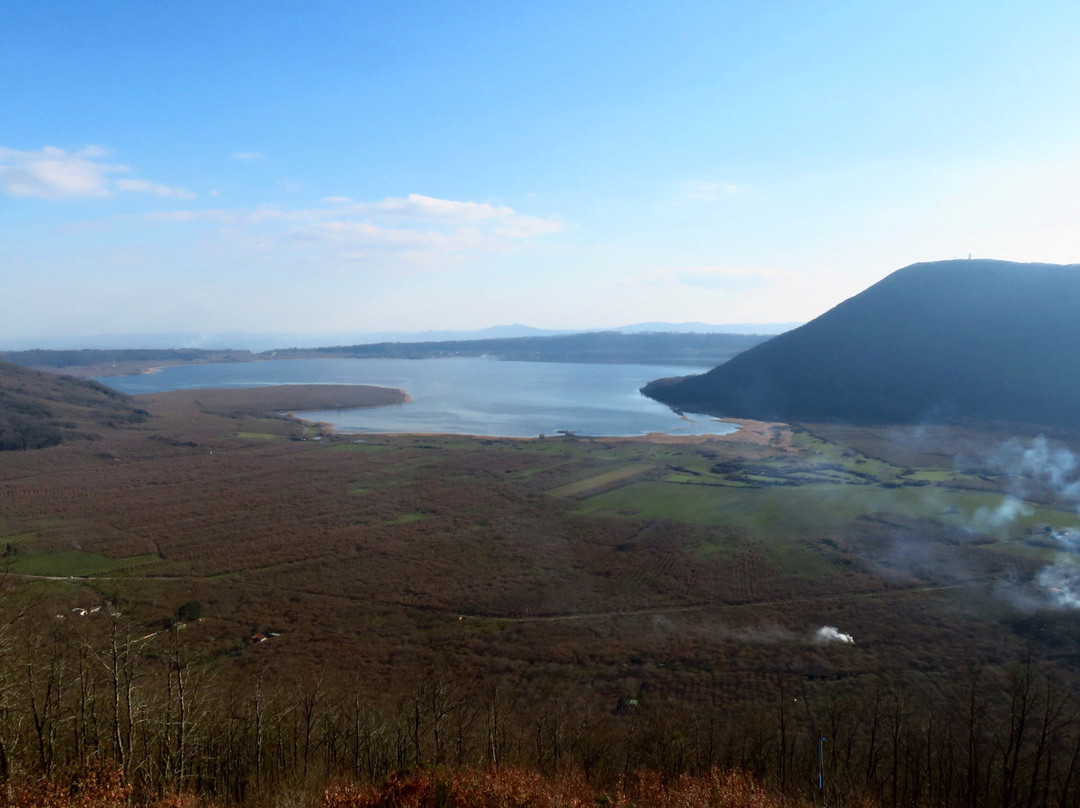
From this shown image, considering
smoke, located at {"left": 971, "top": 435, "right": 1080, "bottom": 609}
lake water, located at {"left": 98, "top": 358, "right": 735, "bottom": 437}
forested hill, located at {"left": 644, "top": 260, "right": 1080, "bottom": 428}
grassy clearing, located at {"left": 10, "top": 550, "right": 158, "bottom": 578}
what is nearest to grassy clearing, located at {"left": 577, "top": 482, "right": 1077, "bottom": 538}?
smoke, located at {"left": 971, "top": 435, "right": 1080, "bottom": 609}

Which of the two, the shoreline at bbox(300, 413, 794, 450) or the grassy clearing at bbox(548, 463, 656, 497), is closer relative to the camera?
the grassy clearing at bbox(548, 463, 656, 497)

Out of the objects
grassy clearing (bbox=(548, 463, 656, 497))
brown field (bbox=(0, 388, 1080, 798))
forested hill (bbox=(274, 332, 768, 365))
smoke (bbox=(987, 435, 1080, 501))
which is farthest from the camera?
forested hill (bbox=(274, 332, 768, 365))

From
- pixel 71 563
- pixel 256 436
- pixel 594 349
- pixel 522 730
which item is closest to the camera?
pixel 522 730

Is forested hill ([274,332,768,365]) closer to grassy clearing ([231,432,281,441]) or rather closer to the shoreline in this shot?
the shoreline

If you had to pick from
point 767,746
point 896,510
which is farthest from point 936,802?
point 896,510

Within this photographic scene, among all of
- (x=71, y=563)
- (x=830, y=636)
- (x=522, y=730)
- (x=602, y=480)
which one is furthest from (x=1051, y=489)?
(x=71, y=563)

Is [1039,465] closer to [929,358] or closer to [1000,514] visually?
[1000,514]
